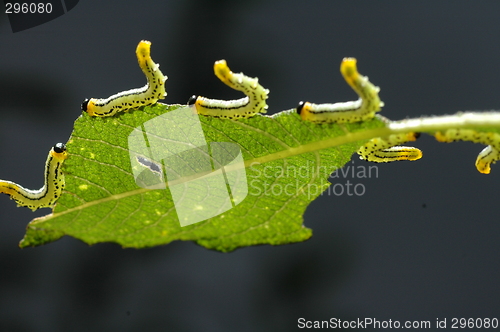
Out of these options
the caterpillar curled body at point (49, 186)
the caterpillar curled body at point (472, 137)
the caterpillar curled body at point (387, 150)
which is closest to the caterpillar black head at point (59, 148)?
the caterpillar curled body at point (49, 186)

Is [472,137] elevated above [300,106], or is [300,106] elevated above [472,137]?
[300,106]

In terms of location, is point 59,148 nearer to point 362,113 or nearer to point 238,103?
point 238,103

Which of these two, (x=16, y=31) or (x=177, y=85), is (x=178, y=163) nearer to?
(x=177, y=85)

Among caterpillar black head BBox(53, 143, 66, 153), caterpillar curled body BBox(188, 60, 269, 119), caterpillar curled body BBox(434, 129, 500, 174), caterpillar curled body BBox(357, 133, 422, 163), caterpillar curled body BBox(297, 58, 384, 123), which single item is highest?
caterpillar curled body BBox(188, 60, 269, 119)

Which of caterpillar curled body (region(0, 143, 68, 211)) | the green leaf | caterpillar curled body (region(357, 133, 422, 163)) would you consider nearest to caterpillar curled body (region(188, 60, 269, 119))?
the green leaf

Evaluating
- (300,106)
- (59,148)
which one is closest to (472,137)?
(300,106)

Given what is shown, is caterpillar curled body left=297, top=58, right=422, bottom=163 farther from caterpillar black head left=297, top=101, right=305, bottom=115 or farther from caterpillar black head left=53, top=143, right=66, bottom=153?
caterpillar black head left=53, top=143, right=66, bottom=153
